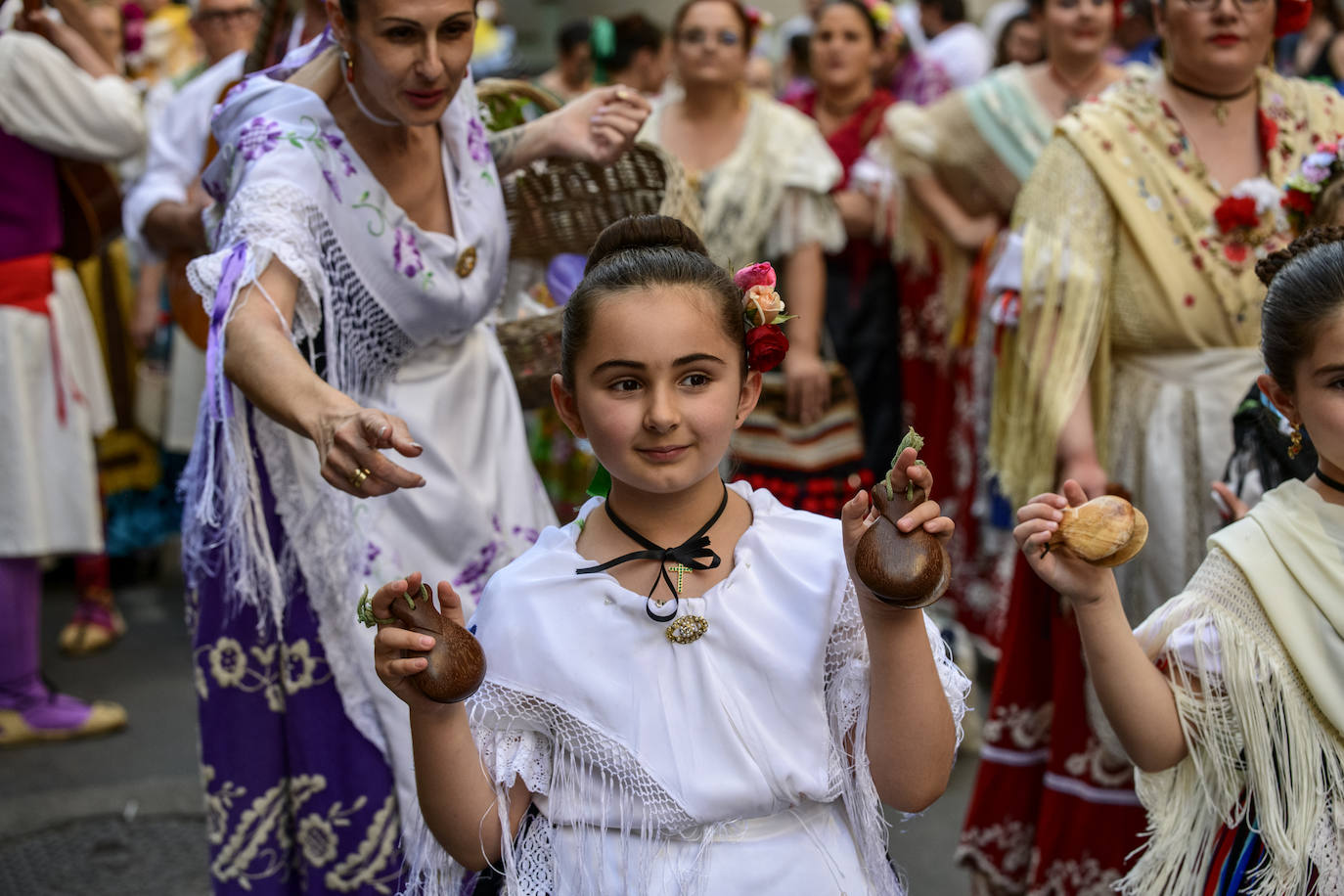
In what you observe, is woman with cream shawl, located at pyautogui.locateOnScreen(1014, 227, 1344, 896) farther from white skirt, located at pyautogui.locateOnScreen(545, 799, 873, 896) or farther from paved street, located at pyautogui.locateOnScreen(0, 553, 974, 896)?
paved street, located at pyautogui.locateOnScreen(0, 553, 974, 896)

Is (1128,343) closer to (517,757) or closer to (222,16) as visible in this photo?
(517,757)

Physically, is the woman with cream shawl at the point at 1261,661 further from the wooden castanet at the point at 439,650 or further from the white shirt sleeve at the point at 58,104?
the white shirt sleeve at the point at 58,104

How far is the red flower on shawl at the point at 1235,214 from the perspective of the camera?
284cm

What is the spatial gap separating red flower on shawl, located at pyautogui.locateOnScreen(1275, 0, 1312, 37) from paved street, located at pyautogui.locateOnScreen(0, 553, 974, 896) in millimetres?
1885

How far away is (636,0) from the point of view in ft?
51.0

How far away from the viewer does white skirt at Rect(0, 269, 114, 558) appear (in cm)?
429

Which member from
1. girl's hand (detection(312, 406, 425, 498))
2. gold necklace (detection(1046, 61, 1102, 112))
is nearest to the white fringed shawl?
girl's hand (detection(312, 406, 425, 498))

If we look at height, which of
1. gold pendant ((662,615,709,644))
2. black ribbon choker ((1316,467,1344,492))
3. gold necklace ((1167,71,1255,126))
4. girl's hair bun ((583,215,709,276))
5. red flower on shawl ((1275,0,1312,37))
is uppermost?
red flower on shawl ((1275,0,1312,37))

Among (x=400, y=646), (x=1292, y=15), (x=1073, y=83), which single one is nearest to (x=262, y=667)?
(x=400, y=646)

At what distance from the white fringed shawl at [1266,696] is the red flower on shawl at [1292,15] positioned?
1.33 meters

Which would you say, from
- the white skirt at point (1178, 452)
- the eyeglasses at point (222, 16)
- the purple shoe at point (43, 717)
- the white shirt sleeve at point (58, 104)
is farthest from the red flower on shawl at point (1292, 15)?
the purple shoe at point (43, 717)

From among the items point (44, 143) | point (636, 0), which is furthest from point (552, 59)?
point (44, 143)

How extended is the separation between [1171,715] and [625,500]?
84cm

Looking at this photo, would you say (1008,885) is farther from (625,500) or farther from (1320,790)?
(625,500)
